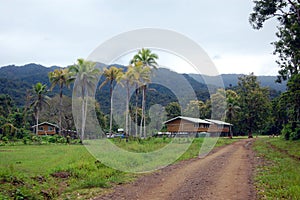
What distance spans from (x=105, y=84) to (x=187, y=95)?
18.8ft

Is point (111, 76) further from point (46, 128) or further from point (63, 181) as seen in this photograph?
point (46, 128)

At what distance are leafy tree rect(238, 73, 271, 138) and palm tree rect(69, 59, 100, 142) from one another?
117 ft

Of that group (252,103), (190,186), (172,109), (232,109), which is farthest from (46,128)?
(190,186)

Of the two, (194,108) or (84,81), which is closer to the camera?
(194,108)

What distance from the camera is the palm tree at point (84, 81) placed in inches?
970

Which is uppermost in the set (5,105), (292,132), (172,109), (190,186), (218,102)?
(5,105)

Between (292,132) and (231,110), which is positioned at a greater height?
(231,110)

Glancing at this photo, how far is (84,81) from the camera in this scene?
1195 inches

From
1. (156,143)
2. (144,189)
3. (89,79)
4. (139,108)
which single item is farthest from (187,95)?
(89,79)

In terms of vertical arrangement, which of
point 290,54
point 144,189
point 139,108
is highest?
point 290,54

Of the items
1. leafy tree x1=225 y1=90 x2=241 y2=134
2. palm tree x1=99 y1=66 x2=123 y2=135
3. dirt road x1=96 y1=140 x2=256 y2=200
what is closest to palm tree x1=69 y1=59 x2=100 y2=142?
palm tree x1=99 y1=66 x2=123 y2=135

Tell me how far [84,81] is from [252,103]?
1547 inches

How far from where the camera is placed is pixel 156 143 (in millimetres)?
21094

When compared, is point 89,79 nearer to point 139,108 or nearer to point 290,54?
point 139,108
